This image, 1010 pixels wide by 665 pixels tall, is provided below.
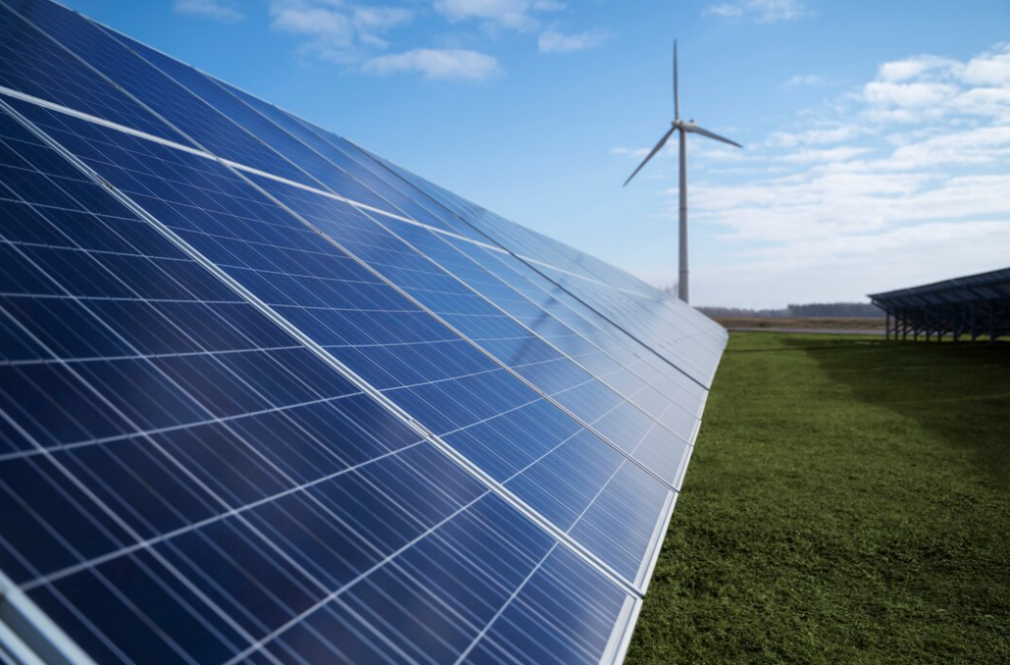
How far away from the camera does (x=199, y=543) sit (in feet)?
11.1

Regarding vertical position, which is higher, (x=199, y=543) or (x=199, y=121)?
(x=199, y=121)

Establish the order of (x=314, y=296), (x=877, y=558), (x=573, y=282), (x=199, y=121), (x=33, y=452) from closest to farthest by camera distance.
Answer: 1. (x=33, y=452)
2. (x=314, y=296)
3. (x=877, y=558)
4. (x=199, y=121)
5. (x=573, y=282)

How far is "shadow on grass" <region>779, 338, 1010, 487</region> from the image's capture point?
18.6 m

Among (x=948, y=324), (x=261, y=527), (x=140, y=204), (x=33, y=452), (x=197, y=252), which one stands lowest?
(x=948, y=324)

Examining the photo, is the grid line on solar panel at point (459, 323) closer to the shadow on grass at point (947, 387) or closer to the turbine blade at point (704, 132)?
the shadow on grass at point (947, 387)

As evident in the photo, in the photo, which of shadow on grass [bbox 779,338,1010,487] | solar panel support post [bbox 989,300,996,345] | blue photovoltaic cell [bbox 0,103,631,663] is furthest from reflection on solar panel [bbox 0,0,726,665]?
solar panel support post [bbox 989,300,996,345]

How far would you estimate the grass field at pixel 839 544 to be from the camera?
8.43 metres

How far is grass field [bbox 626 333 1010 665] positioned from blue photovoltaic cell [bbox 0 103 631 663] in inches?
173

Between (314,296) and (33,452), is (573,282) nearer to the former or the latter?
(314,296)

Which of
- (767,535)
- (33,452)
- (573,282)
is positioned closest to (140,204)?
(33,452)

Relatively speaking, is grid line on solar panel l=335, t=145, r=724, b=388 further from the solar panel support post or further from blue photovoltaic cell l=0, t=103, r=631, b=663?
the solar panel support post

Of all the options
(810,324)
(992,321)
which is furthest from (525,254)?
(810,324)

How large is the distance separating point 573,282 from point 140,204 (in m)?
17.6

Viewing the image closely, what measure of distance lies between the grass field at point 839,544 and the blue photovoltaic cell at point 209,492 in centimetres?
441
